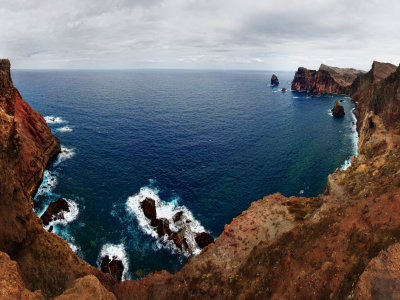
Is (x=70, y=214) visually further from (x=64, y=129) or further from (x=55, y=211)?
(x=64, y=129)

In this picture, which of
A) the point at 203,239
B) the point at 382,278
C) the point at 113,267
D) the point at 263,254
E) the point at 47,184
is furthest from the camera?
the point at 47,184

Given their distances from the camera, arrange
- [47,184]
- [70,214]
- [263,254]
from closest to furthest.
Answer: [263,254], [70,214], [47,184]

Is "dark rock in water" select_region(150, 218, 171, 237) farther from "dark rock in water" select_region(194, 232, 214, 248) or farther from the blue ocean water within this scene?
"dark rock in water" select_region(194, 232, 214, 248)

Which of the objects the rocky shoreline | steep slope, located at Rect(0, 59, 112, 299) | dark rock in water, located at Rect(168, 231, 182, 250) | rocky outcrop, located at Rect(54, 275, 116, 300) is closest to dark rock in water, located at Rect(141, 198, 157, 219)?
dark rock in water, located at Rect(168, 231, 182, 250)

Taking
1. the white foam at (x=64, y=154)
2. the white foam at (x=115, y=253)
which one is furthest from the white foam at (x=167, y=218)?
the white foam at (x=64, y=154)

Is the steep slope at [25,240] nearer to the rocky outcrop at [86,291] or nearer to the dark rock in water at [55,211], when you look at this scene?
the rocky outcrop at [86,291]

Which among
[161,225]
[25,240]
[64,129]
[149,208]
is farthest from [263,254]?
[64,129]

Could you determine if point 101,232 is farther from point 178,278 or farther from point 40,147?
point 40,147
